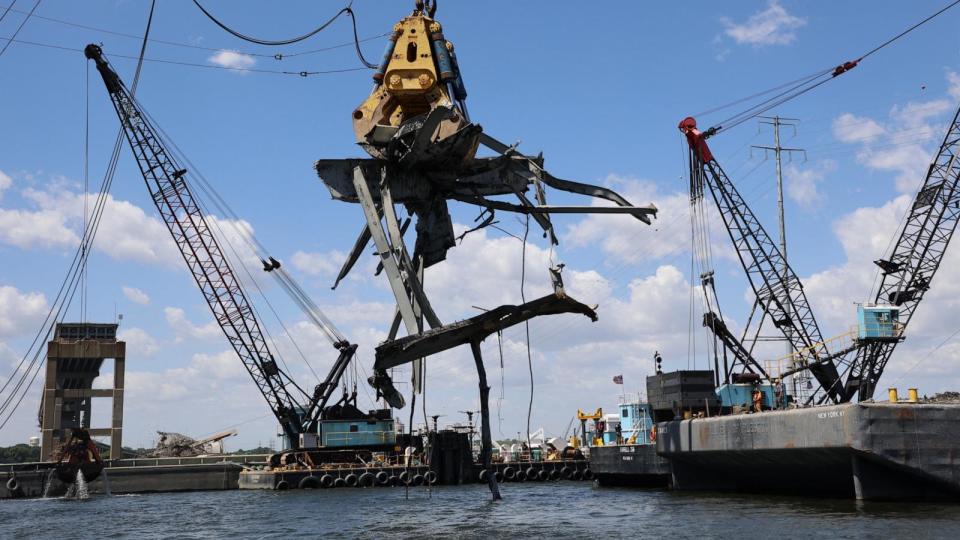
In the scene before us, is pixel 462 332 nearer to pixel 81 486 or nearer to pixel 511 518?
pixel 511 518

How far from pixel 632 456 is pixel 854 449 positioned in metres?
24.5

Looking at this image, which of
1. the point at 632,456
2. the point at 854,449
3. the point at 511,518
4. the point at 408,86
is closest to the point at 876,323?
the point at 632,456

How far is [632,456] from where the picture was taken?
188ft

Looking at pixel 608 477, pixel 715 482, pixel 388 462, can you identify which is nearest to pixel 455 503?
pixel 715 482

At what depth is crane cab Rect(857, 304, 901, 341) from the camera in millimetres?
66312

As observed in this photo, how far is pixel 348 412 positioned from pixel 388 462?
8802 mm

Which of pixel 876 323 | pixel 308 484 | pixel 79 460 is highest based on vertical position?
pixel 876 323

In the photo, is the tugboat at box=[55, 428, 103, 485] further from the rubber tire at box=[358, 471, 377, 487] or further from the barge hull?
the barge hull

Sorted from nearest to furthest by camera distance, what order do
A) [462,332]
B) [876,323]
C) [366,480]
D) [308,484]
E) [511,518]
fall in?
[462,332]
[511,518]
[876,323]
[308,484]
[366,480]

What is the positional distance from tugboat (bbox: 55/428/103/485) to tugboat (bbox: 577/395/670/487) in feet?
125

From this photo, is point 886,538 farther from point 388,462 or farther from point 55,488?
point 55,488

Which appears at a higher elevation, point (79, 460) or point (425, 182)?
point (425, 182)

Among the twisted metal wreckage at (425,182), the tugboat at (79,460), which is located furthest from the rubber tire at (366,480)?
the twisted metal wreckage at (425,182)

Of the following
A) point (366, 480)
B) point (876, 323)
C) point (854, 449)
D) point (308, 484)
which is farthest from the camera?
point (366, 480)
